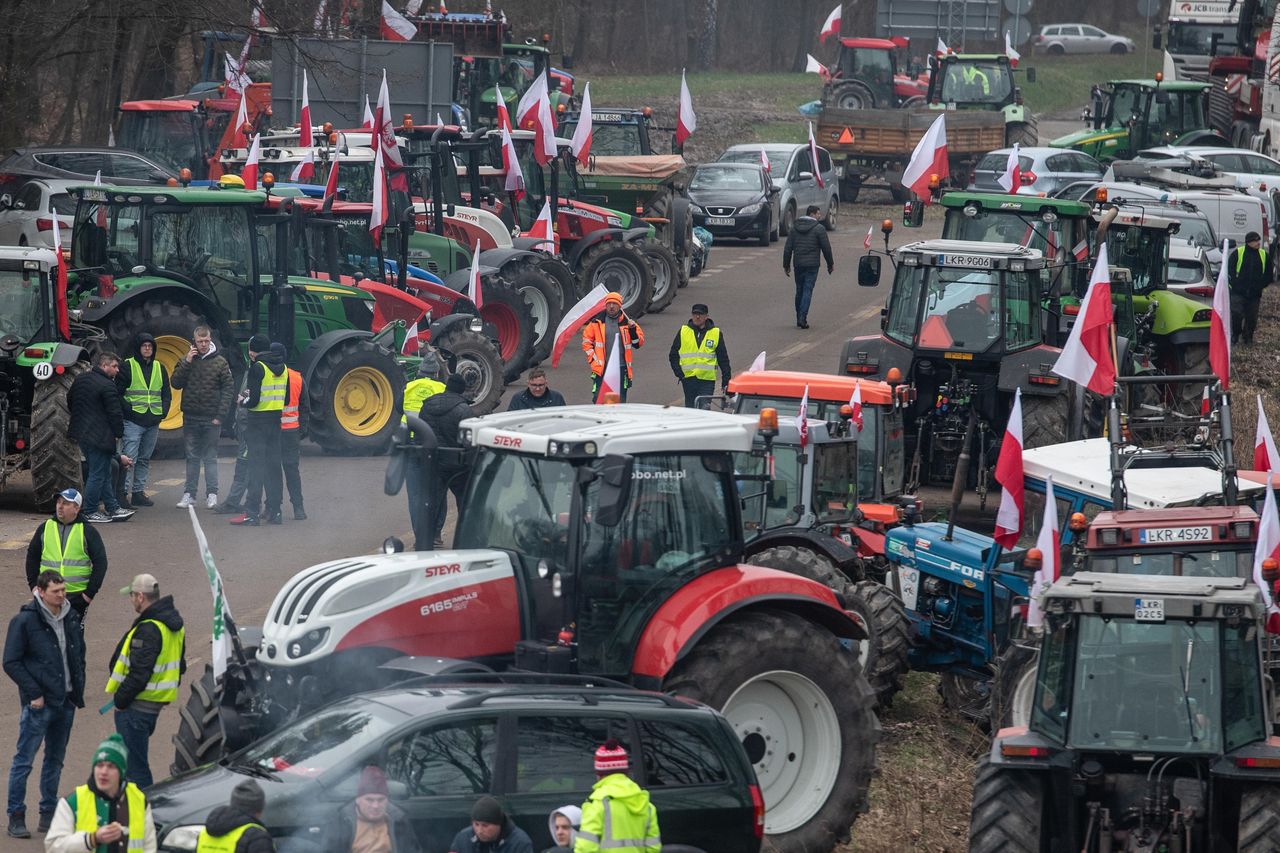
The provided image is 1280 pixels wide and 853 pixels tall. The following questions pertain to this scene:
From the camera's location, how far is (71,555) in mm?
11406

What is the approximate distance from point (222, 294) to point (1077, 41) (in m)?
53.2

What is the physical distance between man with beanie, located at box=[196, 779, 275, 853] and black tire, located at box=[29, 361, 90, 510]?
9699 mm

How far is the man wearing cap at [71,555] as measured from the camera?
11.4 m

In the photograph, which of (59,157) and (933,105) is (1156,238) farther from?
(933,105)

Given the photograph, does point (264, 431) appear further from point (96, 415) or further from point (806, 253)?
point (806, 253)

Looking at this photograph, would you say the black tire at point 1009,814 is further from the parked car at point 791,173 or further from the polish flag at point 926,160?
the parked car at point 791,173

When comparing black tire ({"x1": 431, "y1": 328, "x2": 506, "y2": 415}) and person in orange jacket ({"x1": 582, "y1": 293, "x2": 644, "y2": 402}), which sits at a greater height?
person in orange jacket ({"x1": 582, "y1": 293, "x2": 644, "y2": 402})

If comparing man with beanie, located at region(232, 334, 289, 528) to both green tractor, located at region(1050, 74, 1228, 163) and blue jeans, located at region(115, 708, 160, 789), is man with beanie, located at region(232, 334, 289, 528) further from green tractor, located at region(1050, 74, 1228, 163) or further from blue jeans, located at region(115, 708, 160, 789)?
green tractor, located at region(1050, 74, 1228, 163)

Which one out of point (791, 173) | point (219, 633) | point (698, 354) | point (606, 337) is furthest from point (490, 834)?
point (791, 173)

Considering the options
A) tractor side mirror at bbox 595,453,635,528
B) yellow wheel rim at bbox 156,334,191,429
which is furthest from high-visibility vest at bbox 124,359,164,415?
tractor side mirror at bbox 595,453,635,528

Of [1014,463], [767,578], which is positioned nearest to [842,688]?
[767,578]

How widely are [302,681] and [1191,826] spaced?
4.17 m

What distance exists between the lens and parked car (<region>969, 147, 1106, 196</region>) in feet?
112

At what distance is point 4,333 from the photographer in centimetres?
1675
